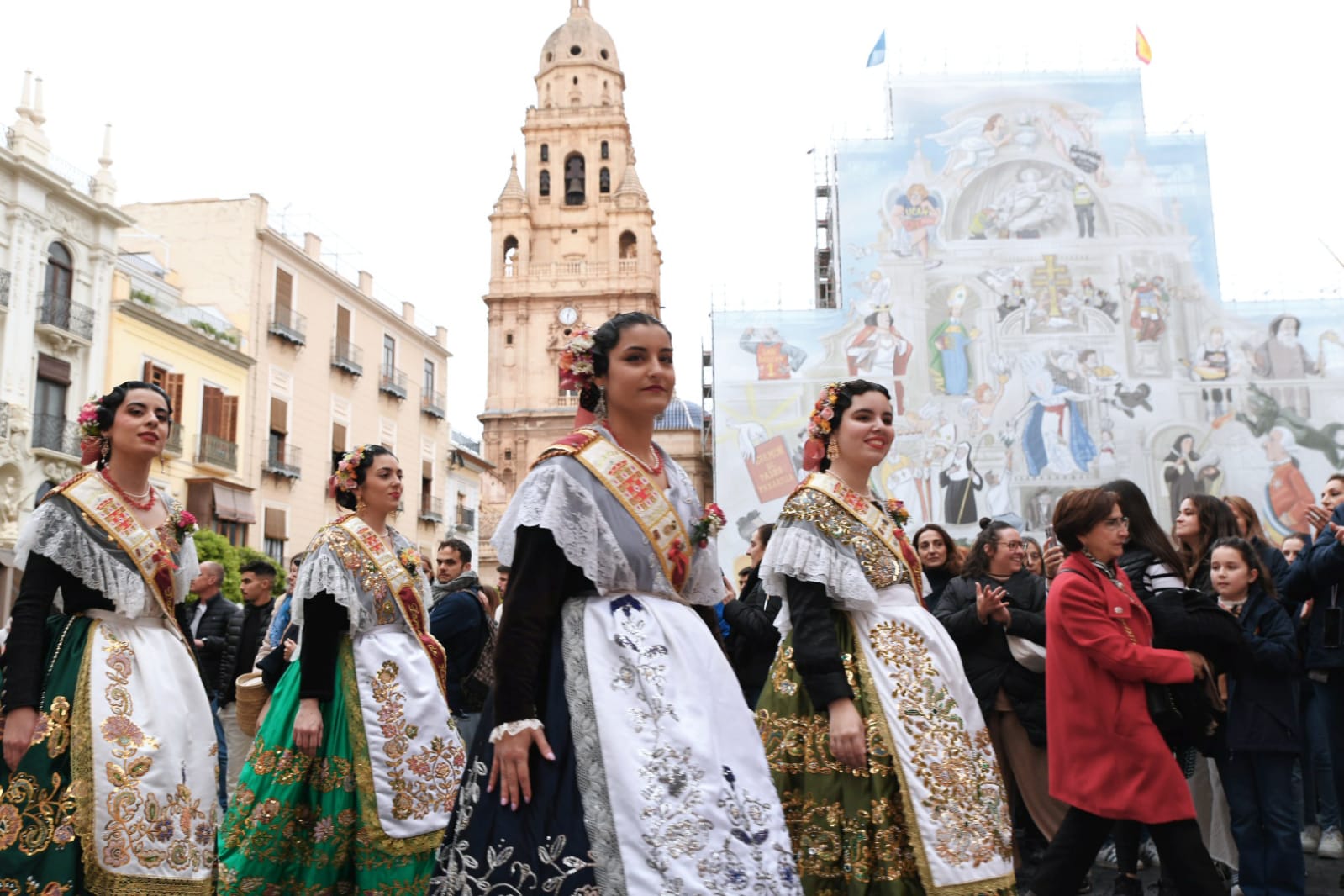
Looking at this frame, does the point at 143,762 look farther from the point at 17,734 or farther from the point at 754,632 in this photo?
the point at 754,632

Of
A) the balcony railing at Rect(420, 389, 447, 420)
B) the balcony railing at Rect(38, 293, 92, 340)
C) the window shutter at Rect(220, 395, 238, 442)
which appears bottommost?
the window shutter at Rect(220, 395, 238, 442)

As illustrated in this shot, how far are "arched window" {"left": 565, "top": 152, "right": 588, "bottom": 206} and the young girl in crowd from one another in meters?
44.7

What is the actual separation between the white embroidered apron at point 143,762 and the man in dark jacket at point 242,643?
4114 millimetres

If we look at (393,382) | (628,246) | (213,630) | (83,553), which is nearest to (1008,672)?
(83,553)

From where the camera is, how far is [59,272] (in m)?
21.3

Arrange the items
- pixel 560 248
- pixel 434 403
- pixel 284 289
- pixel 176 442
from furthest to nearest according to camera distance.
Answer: pixel 560 248, pixel 434 403, pixel 284 289, pixel 176 442

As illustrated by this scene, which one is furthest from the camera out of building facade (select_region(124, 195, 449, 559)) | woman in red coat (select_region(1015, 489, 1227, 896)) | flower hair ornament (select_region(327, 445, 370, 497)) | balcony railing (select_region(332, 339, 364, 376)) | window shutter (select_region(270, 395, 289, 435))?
balcony railing (select_region(332, 339, 364, 376))

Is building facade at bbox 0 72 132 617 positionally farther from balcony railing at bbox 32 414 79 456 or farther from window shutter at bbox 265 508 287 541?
window shutter at bbox 265 508 287 541

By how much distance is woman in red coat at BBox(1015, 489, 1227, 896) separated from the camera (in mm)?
3863

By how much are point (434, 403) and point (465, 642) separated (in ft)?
96.1

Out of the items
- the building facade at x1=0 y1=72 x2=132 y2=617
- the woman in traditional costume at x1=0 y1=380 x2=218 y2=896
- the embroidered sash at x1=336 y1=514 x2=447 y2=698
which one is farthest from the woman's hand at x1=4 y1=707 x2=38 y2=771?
the building facade at x1=0 y1=72 x2=132 y2=617

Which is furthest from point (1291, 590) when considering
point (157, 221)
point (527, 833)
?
point (157, 221)

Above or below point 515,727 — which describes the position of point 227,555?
above

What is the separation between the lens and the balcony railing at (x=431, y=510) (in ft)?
110
